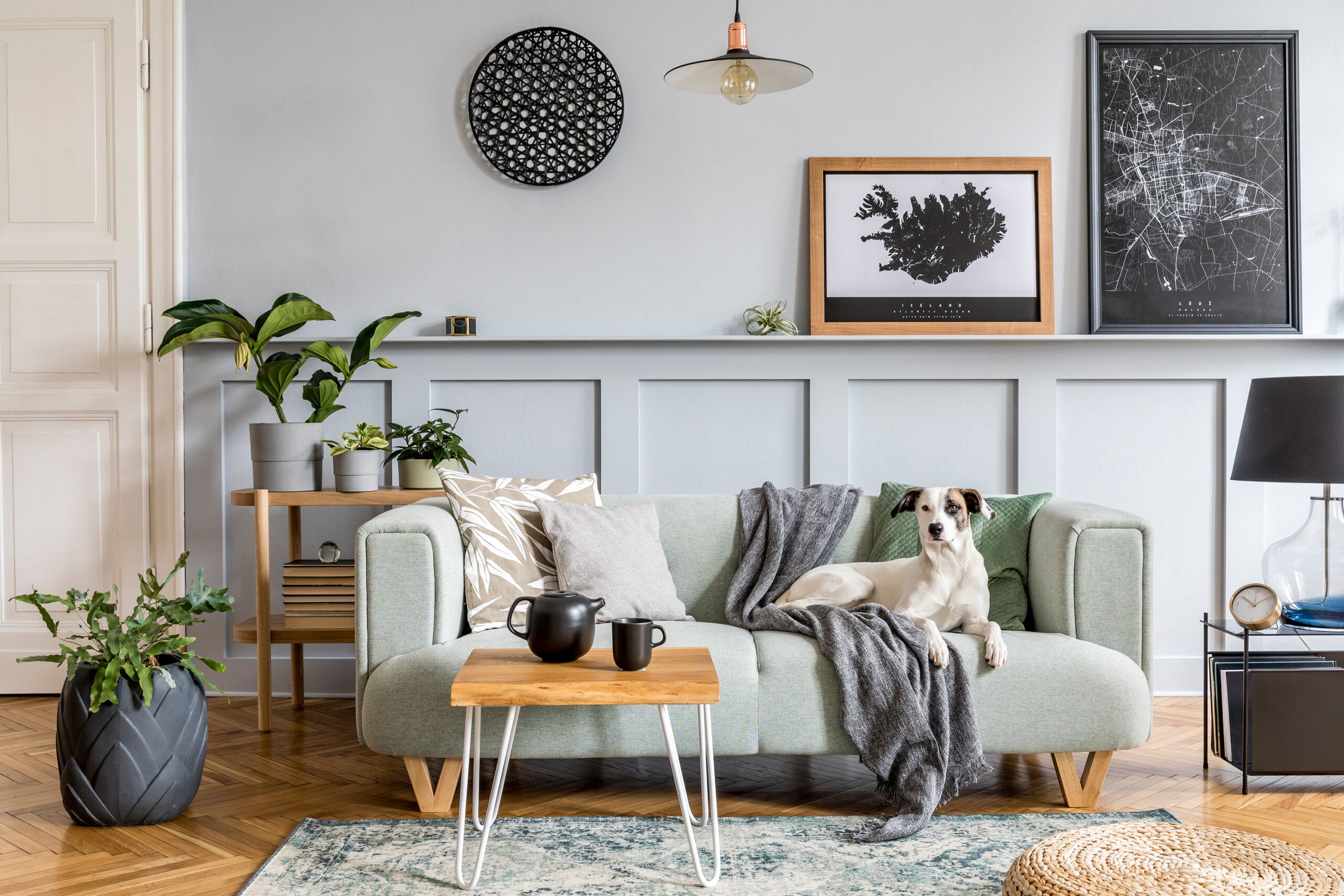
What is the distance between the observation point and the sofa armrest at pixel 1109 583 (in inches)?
98.7

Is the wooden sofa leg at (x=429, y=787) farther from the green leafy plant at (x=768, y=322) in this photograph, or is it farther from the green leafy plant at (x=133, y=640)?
the green leafy plant at (x=768, y=322)

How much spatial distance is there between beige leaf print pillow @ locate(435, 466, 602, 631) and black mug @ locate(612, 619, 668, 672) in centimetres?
74

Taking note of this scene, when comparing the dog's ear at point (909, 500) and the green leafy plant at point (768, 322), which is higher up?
the green leafy plant at point (768, 322)

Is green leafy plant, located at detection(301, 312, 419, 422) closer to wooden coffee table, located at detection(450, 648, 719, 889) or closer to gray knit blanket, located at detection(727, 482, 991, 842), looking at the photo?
wooden coffee table, located at detection(450, 648, 719, 889)

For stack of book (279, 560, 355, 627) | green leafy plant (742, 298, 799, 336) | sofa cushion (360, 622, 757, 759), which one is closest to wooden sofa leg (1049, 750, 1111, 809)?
sofa cushion (360, 622, 757, 759)

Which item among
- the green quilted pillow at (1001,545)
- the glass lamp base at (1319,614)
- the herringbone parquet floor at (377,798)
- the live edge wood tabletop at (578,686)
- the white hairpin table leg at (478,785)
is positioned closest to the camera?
the live edge wood tabletop at (578,686)

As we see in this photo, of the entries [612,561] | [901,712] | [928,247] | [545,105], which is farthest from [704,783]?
[545,105]

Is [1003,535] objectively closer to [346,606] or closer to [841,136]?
[841,136]

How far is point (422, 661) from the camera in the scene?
2.38 meters

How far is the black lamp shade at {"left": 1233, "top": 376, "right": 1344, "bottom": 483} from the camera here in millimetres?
2539

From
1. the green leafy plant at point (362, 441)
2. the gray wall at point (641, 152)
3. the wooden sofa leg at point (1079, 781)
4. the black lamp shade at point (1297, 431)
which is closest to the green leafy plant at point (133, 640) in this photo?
the green leafy plant at point (362, 441)

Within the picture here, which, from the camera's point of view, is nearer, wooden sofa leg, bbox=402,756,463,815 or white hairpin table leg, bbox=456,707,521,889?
white hairpin table leg, bbox=456,707,521,889

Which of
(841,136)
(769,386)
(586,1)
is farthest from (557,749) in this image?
(586,1)

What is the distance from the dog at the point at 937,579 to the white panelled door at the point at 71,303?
2536mm
